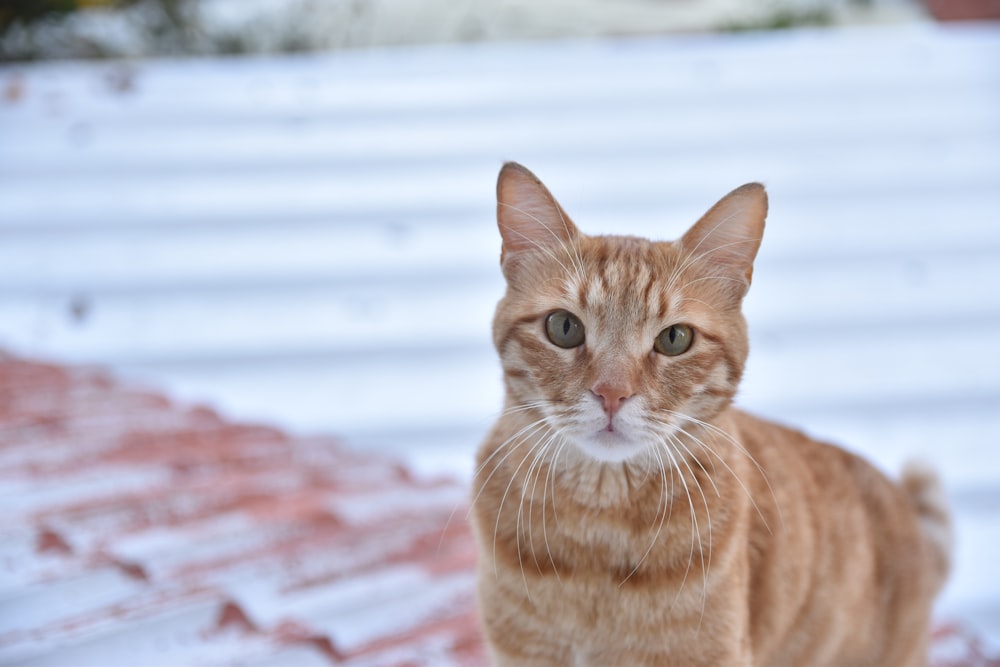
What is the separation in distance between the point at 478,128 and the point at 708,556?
3.30 metres

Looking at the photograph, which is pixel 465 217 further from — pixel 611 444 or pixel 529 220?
pixel 611 444

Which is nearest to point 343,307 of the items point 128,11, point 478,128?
point 478,128

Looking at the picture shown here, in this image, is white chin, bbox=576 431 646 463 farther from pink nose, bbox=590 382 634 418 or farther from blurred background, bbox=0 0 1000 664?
blurred background, bbox=0 0 1000 664

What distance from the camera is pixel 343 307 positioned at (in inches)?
146

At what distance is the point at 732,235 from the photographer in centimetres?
167

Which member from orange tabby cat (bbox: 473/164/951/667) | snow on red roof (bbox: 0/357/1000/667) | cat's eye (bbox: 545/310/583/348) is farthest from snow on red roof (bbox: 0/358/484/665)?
cat's eye (bbox: 545/310/583/348)

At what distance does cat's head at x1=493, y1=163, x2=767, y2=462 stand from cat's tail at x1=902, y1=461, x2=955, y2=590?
2.87 ft

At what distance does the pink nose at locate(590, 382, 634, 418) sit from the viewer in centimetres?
156

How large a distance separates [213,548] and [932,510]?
1658 mm

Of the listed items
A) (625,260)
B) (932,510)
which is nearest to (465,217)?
(932,510)

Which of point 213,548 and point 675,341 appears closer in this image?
point 675,341

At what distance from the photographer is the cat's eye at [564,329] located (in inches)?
65.7

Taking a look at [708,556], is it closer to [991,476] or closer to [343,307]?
[991,476]

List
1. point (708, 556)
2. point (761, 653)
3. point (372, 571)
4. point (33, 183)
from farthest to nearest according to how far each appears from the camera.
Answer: point (33, 183) < point (372, 571) < point (761, 653) < point (708, 556)
